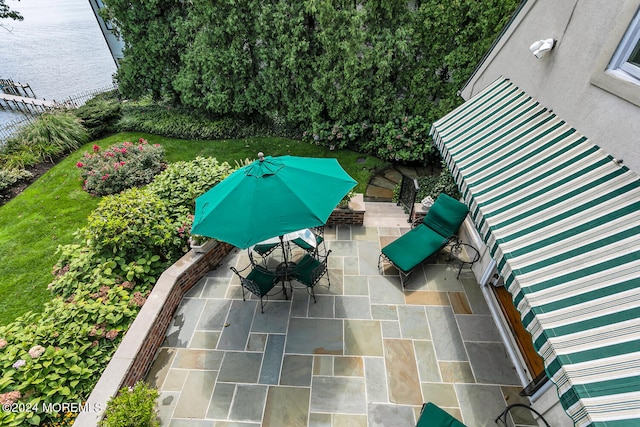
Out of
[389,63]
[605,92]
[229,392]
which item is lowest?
[229,392]

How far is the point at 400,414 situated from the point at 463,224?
516 cm

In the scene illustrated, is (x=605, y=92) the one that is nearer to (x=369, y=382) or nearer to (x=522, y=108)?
(x=522, y=108)

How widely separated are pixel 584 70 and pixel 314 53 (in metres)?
9.93

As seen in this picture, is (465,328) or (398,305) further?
(398,305)

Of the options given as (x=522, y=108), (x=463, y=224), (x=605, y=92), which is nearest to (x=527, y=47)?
(x=522, y=108)

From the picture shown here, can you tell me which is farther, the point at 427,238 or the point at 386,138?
the point at 386,138

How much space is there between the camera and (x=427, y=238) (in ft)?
25.8

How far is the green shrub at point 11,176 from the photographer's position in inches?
457

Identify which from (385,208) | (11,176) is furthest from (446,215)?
(11,176)

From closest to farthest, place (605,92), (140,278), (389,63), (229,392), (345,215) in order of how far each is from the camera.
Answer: (605,92)
(229,392)
(140,278)
(345,215)
(389,63)

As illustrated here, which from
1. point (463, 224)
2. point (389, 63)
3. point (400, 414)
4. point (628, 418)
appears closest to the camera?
point (628, 418)

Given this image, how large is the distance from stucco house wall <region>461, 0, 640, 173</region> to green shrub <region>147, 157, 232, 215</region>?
26.2 feet

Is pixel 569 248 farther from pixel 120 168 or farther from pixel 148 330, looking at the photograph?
pixel 120 168

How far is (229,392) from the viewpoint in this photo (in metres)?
5.65
